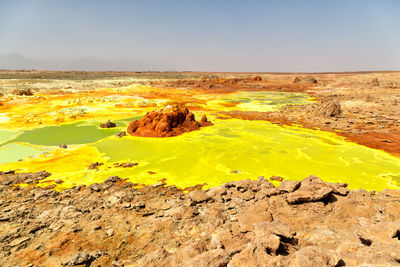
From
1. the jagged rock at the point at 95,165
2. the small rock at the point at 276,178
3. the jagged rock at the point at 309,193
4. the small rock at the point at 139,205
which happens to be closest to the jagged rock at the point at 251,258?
the jagged rock at the point at 309,193

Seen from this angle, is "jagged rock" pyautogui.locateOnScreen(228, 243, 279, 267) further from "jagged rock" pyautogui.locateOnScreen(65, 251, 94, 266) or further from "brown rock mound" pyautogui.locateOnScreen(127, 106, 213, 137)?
"brown rock mound" pyautogui.locateOnScreen(127, 106, 213, 137)

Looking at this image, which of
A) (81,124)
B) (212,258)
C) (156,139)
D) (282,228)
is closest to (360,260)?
(282,228)

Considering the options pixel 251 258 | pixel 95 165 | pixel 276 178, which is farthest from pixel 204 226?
pixel 95 165

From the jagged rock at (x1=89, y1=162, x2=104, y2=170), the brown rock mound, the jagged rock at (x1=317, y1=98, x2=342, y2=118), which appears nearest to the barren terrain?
the jagged rock at (x1=89, y1=162, x2=104, y2=170)

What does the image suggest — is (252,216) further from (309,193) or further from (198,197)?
(198,197)

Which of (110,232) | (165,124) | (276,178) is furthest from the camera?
(165,124)

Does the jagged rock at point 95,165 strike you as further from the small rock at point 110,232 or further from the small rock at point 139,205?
the small rock at point 110,232
